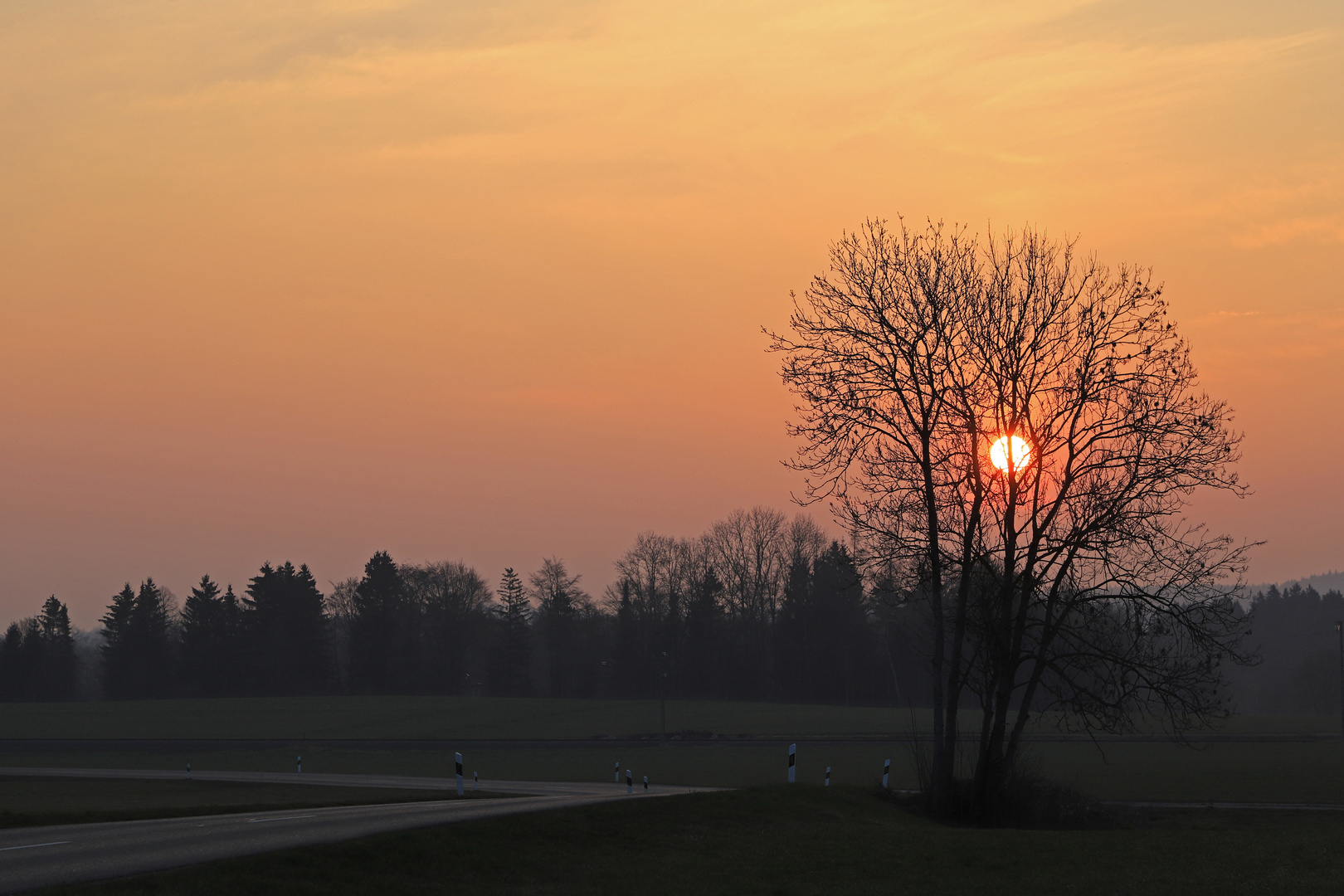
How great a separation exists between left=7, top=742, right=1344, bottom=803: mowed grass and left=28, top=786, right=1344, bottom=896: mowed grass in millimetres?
20133

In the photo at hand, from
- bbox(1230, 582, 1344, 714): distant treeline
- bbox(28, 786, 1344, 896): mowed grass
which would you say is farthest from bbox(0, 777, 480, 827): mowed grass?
bbox(1230, 582, 1344, 714): distant treeline

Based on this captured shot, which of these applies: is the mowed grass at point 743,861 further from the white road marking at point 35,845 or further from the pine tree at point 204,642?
the pine tree at point 204,642

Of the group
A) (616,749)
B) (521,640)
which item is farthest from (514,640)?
(616,749)

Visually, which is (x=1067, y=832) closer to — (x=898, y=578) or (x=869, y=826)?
(x=869, y=826)

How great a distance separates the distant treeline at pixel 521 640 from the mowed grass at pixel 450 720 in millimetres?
12452

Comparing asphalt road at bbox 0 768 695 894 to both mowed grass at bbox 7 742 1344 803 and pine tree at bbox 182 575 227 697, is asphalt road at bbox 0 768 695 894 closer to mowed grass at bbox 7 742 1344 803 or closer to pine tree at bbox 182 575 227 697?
mowed grass at bbox 7 742 1344 803

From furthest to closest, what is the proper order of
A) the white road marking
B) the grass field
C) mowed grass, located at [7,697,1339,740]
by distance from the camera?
mowed grass, located at [7,697,1339,740] → the grass field → the white road marking

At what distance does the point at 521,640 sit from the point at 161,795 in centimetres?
9686

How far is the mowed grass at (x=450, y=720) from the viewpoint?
269 feet

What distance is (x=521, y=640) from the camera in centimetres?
13675

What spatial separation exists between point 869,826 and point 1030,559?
28.6ft

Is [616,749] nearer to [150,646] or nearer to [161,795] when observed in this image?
[161,795]

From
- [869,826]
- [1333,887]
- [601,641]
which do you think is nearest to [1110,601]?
[869,826]

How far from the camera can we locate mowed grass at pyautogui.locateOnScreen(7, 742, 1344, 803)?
41.5 metres
